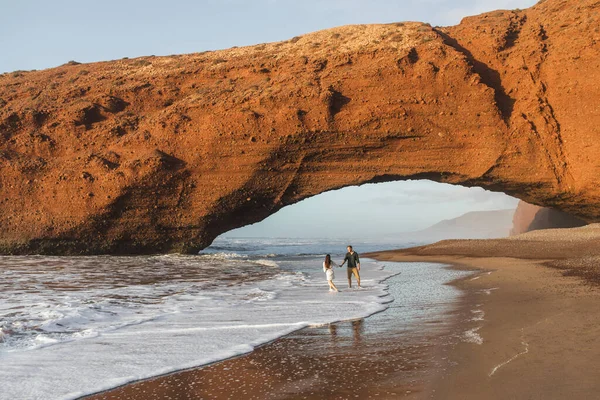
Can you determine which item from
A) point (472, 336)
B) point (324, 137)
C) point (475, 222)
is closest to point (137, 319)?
point (472, 336)

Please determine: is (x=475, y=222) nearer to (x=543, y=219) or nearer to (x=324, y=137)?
(x=543, y=219)

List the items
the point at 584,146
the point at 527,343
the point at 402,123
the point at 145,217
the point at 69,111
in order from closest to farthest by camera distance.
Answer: the point at 527,343 < the point at 584,146 < the point at 402,123 < the point at 145,217 < the point at 69,111

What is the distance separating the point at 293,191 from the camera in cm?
2664

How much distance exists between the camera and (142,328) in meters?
8.22

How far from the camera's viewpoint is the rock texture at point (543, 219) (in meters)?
39.7

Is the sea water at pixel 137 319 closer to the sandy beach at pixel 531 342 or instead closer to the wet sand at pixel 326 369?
the wet sand at pixel 326 369

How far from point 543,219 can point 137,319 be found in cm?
4209

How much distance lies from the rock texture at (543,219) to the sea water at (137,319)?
27.2 meters

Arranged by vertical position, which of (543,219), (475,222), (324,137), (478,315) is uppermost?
(324,137)

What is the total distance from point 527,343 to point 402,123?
64.2 ft

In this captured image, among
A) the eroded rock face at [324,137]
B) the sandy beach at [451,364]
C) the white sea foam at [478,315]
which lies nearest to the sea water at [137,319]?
the sandy beach at [451,364]

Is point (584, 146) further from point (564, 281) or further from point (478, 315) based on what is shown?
point (478, 315)

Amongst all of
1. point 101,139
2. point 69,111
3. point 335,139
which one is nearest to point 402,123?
point 335,139

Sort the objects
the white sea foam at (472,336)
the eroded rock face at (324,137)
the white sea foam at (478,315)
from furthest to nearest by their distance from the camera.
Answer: the eroded rock face at (324,137) < the white sea foam at (478,315) < the white sea foam at (472,336)
